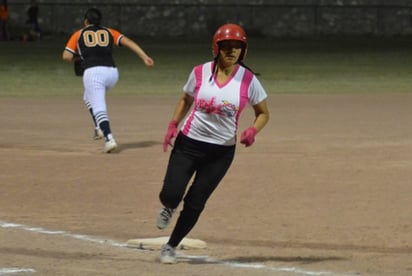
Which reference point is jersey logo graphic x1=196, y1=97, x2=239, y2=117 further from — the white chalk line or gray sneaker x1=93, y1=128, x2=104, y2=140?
gray sneaker x1=93, y1=128, x2=104, y2=140

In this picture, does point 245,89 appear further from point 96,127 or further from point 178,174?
point 96,127

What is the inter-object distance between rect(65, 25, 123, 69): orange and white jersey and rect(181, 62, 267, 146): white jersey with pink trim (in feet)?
23.6

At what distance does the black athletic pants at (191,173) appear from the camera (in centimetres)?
879

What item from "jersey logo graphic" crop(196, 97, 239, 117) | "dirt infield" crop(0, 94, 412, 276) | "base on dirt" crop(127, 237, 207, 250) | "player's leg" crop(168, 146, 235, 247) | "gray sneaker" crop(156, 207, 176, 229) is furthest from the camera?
"base on dirt" crop(127, 237, 207, 250)

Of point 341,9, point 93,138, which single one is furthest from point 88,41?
point 341,9

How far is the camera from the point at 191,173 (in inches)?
348

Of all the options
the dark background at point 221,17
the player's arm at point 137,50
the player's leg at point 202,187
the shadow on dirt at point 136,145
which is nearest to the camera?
the player's leg at point 202,187

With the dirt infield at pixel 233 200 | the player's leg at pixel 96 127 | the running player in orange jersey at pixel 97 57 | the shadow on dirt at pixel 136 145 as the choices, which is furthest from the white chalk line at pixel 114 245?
the shadow on dirt at pixel 136 145

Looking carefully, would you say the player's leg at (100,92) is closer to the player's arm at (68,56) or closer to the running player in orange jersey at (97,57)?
the running player in orange jersey at (97,57)

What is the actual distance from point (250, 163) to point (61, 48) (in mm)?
27667

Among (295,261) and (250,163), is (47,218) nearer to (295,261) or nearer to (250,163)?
(295,261)

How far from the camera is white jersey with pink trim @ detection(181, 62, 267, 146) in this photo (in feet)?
28.6

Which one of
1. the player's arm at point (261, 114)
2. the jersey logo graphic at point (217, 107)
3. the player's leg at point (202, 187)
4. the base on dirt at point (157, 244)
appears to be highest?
the jersey logo graphic at point (217, 107)

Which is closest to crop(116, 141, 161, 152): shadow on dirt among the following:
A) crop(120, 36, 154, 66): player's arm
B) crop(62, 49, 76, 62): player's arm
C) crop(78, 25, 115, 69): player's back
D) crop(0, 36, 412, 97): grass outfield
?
crop(78, 25, 115, 69): player's back
